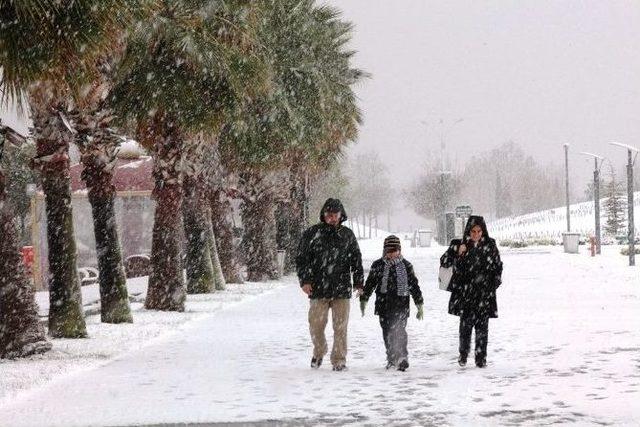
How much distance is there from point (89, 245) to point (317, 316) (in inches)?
1168

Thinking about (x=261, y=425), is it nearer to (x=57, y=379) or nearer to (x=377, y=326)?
(x=57, y=379)

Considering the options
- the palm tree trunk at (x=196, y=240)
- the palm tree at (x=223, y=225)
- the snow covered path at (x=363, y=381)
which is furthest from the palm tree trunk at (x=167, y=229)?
the palm tree at (x=223, y=225)

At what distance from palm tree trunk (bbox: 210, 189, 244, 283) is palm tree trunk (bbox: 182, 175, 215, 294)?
3.61m

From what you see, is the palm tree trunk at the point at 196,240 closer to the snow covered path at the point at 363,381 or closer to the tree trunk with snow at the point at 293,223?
the snow covered path at the point at 363,381

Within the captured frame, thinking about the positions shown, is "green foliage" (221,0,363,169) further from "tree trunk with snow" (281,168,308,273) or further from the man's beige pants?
the man's beige pants

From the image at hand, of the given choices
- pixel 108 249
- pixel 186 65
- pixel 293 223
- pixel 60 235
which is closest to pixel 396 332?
pixel 60 235

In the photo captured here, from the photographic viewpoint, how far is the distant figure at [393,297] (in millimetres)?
10984

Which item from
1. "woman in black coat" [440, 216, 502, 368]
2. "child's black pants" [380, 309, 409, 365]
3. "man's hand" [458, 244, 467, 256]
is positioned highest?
"man's hand" [458, 244, 467, 256]

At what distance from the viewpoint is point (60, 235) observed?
15523 mm

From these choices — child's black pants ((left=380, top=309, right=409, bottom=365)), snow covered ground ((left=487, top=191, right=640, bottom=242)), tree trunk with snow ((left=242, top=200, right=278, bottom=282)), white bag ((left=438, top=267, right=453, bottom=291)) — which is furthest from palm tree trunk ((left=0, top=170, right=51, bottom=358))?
snow covered ground ((left=487, top=191, right=640, bottom=242))

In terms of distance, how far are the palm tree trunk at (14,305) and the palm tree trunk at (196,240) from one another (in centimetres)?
1206

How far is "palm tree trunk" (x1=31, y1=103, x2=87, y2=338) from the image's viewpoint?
15312 millimetres

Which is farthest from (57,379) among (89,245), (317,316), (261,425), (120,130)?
(89,245)

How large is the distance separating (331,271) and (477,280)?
5.30ft
